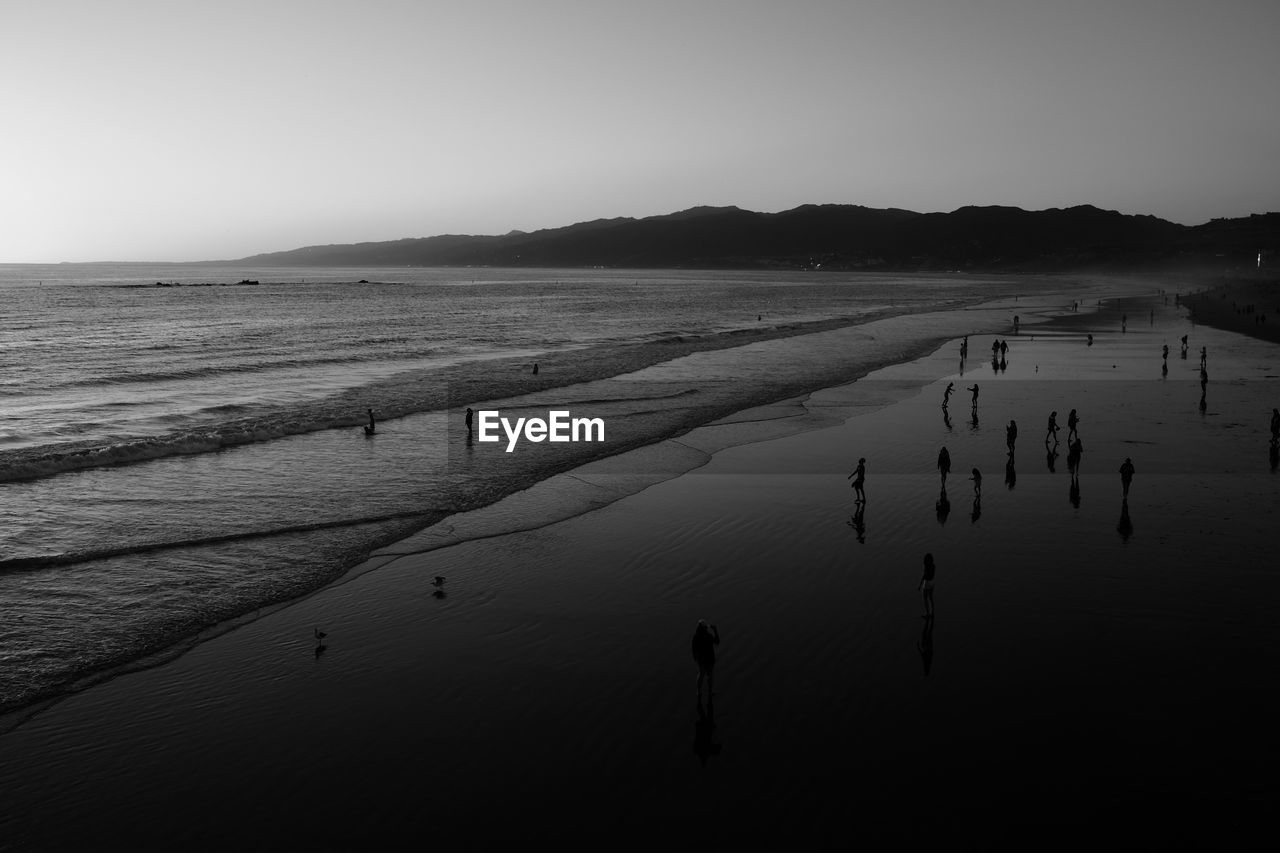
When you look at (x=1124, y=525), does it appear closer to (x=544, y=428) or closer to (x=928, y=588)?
(x=928, y=588)

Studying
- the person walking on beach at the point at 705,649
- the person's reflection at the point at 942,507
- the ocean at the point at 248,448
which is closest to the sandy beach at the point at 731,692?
the person's reflection at the point at 942,507

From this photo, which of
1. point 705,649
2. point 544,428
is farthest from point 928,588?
point 544,428

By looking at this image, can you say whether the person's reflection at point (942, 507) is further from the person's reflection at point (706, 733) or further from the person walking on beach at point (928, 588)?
the person's reflection at point (706, 733)

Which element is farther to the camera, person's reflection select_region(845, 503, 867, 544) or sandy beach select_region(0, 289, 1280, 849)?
person's reflection select_region(845, 503, 867, 544)

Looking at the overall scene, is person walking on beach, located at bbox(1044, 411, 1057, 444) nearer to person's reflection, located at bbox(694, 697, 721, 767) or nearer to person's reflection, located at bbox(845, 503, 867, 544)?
person's reflection, located at bbox(845, 503, 867, 544)

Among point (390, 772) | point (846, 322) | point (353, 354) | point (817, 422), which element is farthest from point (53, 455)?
point (846, 322)

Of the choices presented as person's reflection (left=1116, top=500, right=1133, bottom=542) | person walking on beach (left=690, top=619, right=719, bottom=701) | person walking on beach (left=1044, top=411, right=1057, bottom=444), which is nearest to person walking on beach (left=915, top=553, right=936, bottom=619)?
person walking on beach (left=690, top=619, right=719, bottom=701)
